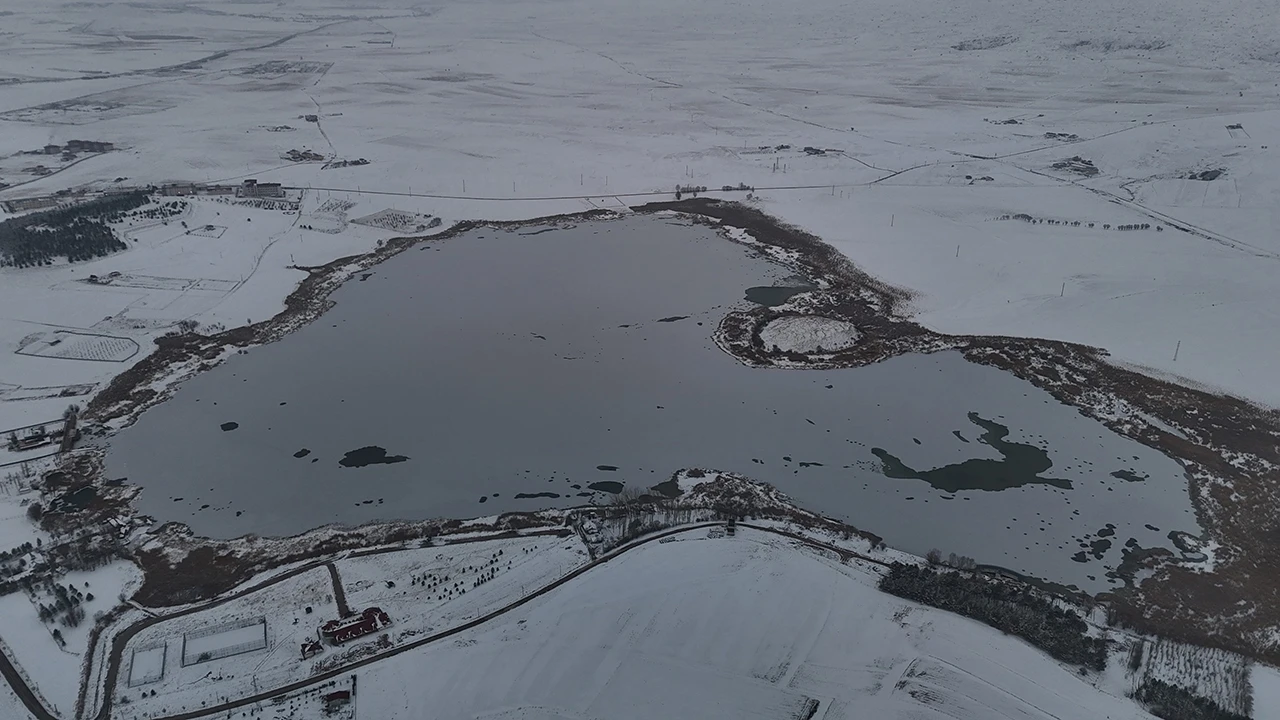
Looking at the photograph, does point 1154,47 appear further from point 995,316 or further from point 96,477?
point 96,477

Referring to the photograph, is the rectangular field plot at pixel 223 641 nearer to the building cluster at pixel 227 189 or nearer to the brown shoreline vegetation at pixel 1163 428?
the brown shoreline vegetation at pixel 1163 428

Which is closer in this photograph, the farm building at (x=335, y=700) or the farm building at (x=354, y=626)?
the farm building at (x=335, y=700)

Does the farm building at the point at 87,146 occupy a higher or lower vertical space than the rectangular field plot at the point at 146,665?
higher

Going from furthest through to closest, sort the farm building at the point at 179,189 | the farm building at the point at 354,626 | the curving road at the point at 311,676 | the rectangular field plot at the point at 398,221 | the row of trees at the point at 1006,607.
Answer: the farm building at the point at 179,189
the rectangular field plot at the point at 398,221
the farm building at the point at 354,626
the row of trees at the point at 1006,607
the curving road at the point at 311,676

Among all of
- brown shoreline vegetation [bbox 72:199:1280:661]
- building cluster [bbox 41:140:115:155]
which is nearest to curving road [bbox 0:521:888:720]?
brown shoreline vegetation [bbox 72:199:1280:661]

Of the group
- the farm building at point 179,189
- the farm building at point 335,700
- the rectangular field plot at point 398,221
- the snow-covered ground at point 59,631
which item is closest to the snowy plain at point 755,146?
the snow-covered ground at point 59,631

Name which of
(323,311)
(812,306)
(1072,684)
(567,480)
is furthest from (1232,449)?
(323,311)
